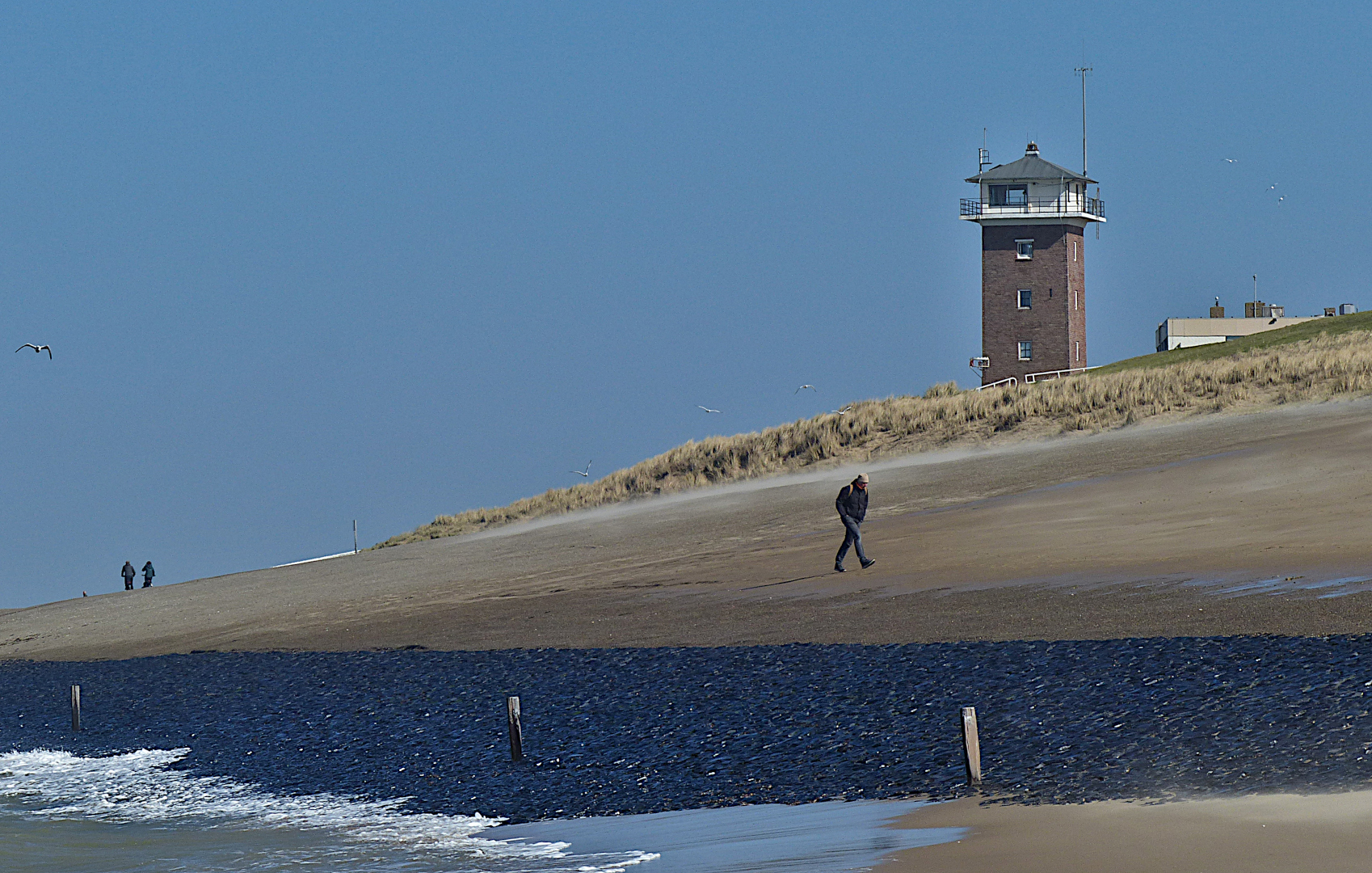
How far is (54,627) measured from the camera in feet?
153

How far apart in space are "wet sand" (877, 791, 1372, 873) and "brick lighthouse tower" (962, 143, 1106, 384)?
6291 cm

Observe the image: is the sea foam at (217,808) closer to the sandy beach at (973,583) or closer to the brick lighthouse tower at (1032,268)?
the sandy beach at (973,583)

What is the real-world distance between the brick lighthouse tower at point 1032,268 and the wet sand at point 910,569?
24502 millimetres

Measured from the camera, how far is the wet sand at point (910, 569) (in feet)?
90.2

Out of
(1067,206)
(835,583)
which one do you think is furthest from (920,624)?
(1067,206)

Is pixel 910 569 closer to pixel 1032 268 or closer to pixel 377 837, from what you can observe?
pixel 377 837

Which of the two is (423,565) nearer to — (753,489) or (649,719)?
(753,489)

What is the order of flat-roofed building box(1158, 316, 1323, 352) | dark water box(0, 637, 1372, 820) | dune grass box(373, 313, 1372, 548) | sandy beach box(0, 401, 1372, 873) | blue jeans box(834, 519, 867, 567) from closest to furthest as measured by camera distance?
1. sandy beach box(0, 401, 1372, 873)
2. dark water box(0, 637, 1372, 820)
3. blue jeans box(834, 519, 867, 567)
4. dune grass box(373, 313, 1372, 548)
5. flat-roofed building box(1158, 316, 1323, 352)

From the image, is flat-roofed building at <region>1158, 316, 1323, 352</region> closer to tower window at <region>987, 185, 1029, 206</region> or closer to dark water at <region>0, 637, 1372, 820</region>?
tower window at <region>987, 185, 1029, 206</region>

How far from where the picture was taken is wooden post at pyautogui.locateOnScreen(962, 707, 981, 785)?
17250 mm

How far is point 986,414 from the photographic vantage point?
192 ft

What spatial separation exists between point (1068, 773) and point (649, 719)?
7.40 m

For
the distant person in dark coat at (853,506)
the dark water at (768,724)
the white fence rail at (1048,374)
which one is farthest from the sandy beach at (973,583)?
the white fence rail at (1048,374)

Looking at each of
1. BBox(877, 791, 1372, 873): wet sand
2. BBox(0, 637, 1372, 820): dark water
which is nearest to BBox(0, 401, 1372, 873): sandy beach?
BBox(877, 791, 1372, 873): wet sand
